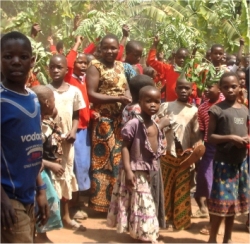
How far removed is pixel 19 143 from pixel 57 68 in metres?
2.43

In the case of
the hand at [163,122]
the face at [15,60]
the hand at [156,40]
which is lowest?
the hand at [163,122]

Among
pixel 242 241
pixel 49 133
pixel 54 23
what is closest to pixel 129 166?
pixel 49 133

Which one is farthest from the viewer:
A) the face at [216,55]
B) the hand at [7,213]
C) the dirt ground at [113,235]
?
the face at [216,55]

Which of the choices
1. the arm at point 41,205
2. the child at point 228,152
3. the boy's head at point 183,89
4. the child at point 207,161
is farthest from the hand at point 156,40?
the arm at point 41,205

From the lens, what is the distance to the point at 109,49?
17.9ft

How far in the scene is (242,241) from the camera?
16.6ft

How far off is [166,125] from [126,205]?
85 centimetres

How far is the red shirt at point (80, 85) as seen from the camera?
5.47 m

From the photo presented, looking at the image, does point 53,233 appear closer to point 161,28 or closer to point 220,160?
point 220,160

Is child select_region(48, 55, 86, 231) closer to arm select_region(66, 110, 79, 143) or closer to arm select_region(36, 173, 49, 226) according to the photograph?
arm select_region(66, 110, 79, 143)

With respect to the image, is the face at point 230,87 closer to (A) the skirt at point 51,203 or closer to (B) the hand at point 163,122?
(B) the hand at point 163,122

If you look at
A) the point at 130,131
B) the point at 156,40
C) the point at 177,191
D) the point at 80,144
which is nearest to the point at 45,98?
the point at 130,131

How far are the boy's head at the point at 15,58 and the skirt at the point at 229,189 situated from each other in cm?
237

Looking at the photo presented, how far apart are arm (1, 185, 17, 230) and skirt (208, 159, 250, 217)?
2374 mm
